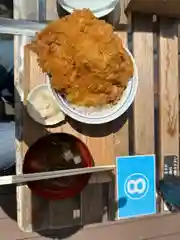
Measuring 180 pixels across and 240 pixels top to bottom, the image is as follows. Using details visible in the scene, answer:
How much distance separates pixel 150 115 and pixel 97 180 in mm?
165

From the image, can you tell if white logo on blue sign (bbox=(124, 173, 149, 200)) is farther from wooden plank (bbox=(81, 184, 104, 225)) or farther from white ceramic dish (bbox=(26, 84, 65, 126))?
white ceramic dish (bbox=(26, 84, 65, 126))

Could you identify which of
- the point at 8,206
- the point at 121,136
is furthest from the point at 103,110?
the point at 8,206

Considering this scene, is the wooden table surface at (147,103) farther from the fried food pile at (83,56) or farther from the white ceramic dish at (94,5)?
the fried food pile at (83,56)

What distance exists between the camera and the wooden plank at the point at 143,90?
807mm

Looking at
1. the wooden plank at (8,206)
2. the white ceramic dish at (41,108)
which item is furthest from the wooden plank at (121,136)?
the wooden plank at (8,206)

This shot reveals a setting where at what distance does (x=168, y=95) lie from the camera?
2.76 ft

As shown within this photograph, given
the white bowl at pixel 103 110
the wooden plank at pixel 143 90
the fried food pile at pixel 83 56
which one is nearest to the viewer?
the fried food pile at pixel 83 56

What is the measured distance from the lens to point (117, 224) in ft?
2.80

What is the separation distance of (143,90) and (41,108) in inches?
8.1

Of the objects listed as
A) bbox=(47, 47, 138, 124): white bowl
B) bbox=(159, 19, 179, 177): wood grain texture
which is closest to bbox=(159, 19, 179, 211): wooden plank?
bbox=(159, 19, 179, 177): wood grain texture

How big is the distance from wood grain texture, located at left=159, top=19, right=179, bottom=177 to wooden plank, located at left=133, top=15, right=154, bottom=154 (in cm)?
3

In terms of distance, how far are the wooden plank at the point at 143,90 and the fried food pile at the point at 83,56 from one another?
0.21 m

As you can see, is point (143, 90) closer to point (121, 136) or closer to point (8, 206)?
point (121, 136)

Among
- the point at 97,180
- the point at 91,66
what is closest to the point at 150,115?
the point at 97,180
